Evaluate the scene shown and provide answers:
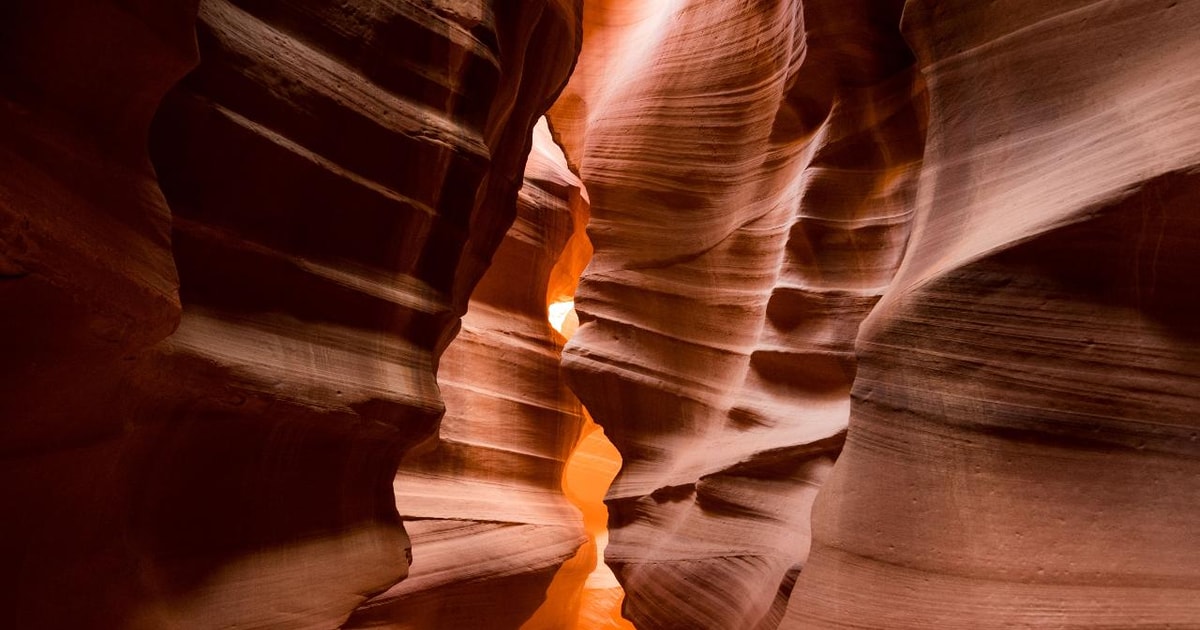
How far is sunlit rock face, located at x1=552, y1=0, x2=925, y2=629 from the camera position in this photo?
3.92 meters

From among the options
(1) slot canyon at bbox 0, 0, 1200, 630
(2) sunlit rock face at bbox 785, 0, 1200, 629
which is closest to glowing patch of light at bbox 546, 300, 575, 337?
(1) slot canyon at bbox 0, 0, 1200, 630

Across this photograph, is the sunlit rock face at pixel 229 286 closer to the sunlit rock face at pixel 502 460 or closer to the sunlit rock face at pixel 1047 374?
the sunlit rock face at pixel 1047 374

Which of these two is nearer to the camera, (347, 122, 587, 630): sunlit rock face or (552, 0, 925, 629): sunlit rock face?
(552, 0, 925, 629): sunlit rock face

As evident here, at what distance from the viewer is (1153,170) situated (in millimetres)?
1965

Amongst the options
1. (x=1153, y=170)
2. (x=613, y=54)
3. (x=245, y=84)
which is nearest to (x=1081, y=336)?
(x=1153, y=170)

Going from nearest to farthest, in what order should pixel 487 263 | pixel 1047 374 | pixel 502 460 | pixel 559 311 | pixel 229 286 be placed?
pixel 1047 374 → pixel 229 286 → pixel 487 263 → pixel 502 460 → pixel 559 311

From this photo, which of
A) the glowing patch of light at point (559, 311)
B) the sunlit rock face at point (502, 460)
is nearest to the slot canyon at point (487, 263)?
the sunlit rock face at point (502, 460)

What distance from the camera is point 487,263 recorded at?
3963 millimetres

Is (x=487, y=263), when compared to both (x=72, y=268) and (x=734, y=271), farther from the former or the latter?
(x=72, y=268)

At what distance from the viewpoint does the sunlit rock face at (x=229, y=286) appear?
5.80ft

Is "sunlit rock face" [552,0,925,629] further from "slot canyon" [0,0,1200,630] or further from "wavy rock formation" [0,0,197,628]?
"wavy rock formation" [0,0,197,628]

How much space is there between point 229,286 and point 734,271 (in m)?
2.86

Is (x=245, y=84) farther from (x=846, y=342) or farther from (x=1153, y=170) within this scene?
(x=846, y=342)

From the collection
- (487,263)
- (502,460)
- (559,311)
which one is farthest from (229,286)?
(559,311)
